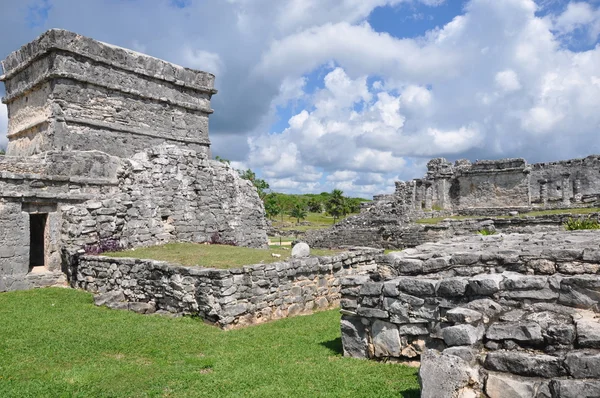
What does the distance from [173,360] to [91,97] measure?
12.0 metres

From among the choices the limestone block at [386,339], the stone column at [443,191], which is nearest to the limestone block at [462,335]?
the limestone block at [386,339]

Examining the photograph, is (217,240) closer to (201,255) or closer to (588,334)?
(201,255)

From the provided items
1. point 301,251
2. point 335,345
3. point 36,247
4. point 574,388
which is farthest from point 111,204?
point 574,388

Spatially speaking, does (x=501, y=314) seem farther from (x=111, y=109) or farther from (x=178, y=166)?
(x=111, y=109)

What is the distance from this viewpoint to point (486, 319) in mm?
4863

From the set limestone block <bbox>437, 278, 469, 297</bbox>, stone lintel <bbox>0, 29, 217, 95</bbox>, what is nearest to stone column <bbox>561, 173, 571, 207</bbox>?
stone lintel <bbox>0, 29, 217, 95</bbox>

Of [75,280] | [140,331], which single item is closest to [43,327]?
[140,331]

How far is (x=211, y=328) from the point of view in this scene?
28.4 ft

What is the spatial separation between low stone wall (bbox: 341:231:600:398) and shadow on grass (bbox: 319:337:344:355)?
0.36 meters

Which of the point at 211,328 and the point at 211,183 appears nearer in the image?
the point at 211,328

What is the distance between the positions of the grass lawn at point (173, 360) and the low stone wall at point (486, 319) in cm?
58

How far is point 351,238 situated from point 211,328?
16.0 meters

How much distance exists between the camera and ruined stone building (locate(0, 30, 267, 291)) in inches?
492

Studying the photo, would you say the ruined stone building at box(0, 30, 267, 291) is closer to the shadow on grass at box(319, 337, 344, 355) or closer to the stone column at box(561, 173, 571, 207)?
the shadow on grass at box(319, 337, 344, 355)
